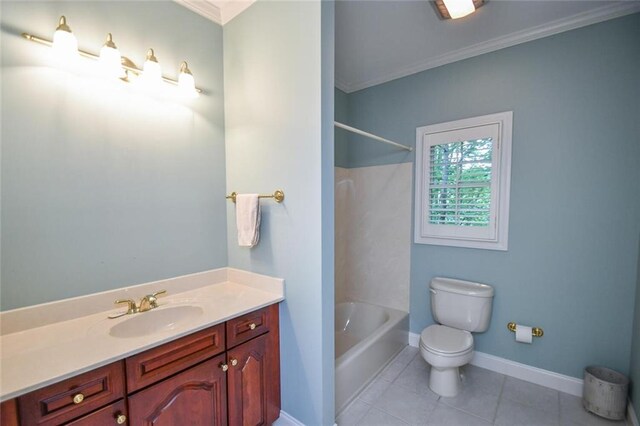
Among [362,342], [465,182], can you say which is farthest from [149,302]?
[465,182]

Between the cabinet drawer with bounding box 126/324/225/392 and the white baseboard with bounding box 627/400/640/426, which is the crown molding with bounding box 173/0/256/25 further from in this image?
the white baseboard with bounding box 627/400/640/426

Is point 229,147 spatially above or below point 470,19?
below

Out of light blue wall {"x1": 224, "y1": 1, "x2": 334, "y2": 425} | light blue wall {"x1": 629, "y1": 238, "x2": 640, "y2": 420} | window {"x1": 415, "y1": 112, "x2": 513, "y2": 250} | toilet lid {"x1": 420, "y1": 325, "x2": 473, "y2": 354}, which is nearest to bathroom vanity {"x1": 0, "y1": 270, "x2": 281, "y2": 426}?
light blue wall {"x1": 224, "y1": 1, "x2": 334, "y2": 425}

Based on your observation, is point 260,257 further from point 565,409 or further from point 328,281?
point 565,409

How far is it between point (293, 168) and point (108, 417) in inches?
49.2

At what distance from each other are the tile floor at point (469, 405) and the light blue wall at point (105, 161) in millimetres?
1448

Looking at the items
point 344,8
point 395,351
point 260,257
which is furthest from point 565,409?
point 344,8

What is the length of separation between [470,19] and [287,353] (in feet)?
7.96

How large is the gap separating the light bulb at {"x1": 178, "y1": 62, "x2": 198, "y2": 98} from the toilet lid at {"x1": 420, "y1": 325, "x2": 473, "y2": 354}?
2234 millimetres

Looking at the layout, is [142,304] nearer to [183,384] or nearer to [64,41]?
[183,384]

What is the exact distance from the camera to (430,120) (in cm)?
234

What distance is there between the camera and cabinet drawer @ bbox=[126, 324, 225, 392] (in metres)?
1.01

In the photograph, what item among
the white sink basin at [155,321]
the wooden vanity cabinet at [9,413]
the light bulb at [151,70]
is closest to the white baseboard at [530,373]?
the white sink basin at [155,321]

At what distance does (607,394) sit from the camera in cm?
159
